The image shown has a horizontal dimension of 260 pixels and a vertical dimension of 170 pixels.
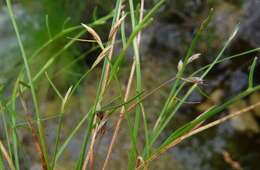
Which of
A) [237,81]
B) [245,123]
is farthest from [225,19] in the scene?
[245,123]

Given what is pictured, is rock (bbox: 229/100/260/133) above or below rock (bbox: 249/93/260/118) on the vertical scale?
below

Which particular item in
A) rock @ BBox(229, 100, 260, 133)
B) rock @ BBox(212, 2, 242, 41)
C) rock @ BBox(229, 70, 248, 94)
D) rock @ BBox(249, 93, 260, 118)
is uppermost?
rock @ BBox(212, 2, 242, 41)

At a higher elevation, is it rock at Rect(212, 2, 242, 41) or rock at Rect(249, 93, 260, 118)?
rock at Rect(212, 2, 242, 41)

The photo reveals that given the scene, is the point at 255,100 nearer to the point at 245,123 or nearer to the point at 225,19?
the point at 245,123

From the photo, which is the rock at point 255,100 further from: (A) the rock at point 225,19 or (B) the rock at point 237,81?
(A) the rock at point 225,19

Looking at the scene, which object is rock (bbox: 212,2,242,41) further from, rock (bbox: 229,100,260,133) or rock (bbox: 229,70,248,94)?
rock (bbox: 229,100,260,133)

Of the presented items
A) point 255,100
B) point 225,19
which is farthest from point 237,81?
point 225,19

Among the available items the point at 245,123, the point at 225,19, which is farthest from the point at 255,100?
the point at 225,19

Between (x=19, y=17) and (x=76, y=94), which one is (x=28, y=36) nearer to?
(x=19, y=17)

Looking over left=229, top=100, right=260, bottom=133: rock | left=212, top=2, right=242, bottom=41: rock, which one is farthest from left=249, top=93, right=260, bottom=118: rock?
left=212, top=2, right=242, bottom=41: rock

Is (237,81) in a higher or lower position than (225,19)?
lower

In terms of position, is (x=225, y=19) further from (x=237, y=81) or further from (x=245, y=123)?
(x=245, y=123)

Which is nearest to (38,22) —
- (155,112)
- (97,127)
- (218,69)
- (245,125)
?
(155,112)

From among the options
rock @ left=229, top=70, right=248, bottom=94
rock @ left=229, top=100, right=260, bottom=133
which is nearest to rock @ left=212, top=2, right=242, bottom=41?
rock @ left=229, top=70, right=248, bottom=94
